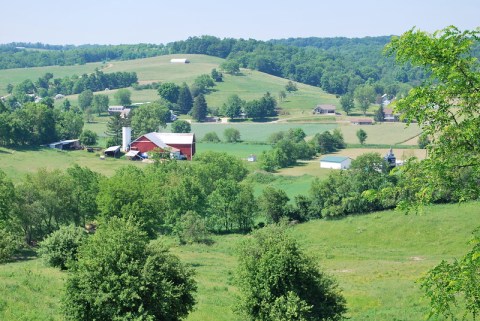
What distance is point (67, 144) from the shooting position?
110 m

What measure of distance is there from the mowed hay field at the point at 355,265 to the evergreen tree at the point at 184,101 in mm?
119164

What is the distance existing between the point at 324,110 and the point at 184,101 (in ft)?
138

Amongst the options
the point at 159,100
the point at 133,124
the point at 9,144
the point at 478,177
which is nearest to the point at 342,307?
the point at 478,177

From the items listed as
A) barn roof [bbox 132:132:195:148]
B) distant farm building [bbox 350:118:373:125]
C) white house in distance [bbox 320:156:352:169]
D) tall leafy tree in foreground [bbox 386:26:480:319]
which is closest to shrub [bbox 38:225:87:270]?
tall leafy tree in foreground [bbox 386:26:480:319]

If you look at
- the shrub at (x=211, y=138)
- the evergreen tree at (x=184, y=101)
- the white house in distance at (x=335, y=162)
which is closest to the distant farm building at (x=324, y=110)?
the evergreen tree at (x=184, y=101)

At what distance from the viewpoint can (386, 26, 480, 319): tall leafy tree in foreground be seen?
10.3 meters

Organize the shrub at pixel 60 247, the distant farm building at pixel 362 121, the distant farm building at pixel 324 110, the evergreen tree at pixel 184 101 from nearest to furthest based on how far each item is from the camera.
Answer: the shrub at pixel 60 247
the distant farm building at pixel 362 121
the evergreen tree at pixel 184 101
the distant farm building at pixel 324 110

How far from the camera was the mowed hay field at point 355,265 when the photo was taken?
28703mm

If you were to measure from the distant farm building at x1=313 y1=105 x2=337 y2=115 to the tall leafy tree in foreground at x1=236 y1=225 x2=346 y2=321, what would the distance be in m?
157

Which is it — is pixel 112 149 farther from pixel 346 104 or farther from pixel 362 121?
pixel 346 104

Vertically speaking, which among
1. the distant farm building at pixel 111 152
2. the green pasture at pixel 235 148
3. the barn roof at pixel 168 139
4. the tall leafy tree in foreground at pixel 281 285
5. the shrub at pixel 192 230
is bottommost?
the shrub at pixel 192 230

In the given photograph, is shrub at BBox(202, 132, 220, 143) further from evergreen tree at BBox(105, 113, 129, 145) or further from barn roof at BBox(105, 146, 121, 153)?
barn roof at BBox(105, 146, 121, 153)

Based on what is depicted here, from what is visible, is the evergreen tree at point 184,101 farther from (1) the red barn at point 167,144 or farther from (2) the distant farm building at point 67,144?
(1) the red barn at point 167,144

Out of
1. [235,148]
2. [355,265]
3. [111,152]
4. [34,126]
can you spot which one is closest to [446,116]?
[355,265]
